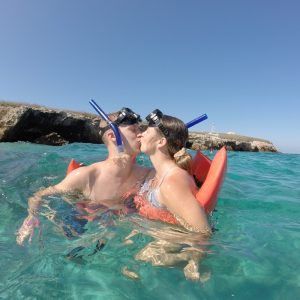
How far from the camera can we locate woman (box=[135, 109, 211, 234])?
9.48ft

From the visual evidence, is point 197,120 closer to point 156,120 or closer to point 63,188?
point 156,120

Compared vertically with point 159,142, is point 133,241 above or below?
below

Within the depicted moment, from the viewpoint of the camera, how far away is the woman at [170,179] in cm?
289

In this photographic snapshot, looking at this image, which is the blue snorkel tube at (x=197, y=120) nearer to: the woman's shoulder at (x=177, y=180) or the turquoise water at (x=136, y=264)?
the woman's shoulder at (x=177, y=180)

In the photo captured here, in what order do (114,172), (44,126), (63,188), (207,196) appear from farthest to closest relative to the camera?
1. (44,126)
2. (114,172)
3. (63,188)
4. (207,196)

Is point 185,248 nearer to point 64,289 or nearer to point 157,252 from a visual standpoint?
point 157,252

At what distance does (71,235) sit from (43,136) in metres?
20.0

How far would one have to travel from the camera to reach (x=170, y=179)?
3.03 m

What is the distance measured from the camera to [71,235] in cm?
355

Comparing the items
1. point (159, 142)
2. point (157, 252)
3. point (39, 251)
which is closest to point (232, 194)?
point (159, 142)

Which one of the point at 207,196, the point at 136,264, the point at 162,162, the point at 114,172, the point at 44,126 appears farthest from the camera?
the point at 44,126

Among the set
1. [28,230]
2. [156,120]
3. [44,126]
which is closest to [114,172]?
[156,120]

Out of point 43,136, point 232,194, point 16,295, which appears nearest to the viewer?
point 16,295

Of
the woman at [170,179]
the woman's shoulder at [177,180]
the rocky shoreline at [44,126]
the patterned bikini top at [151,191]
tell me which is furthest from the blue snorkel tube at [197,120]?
the rocky shoreline at [44,126]
